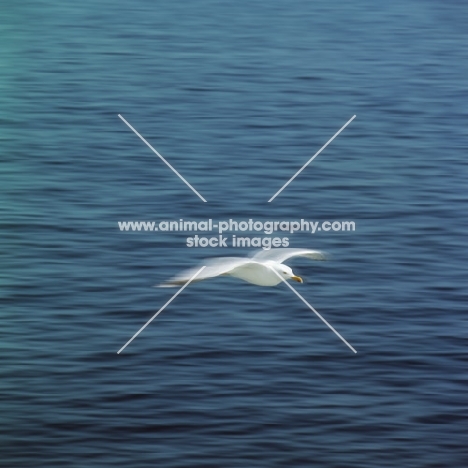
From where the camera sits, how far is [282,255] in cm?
598

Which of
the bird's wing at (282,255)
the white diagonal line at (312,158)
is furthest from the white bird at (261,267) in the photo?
the white diagonal line at (312,158)

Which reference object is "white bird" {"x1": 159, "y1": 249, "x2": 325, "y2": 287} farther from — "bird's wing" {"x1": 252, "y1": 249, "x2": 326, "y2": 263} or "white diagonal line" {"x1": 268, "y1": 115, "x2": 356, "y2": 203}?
"white diagonal line" {"x1": 268, "y1": 115, "x2": 356, "y2": 203}

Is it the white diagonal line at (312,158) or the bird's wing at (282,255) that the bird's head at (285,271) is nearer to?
the bird's wing at (282,255)

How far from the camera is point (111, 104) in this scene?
26.8 feet

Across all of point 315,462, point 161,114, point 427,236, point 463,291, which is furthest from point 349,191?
point 315,462

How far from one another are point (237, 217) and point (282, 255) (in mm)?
1058

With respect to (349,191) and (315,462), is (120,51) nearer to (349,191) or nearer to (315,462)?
(349,191)

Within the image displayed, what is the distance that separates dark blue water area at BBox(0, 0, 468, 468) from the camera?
20.1ft

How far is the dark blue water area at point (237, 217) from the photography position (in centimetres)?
611

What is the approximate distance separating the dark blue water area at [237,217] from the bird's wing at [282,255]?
48 cm

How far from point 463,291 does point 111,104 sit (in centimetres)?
316

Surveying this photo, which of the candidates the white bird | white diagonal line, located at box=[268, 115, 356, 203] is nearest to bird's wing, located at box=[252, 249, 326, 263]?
the white bird

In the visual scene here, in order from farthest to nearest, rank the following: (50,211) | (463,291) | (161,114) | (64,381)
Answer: (161,114)
(50,211)
(463,291)
(64,381)

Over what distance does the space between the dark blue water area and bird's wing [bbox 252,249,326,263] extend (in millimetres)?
481
